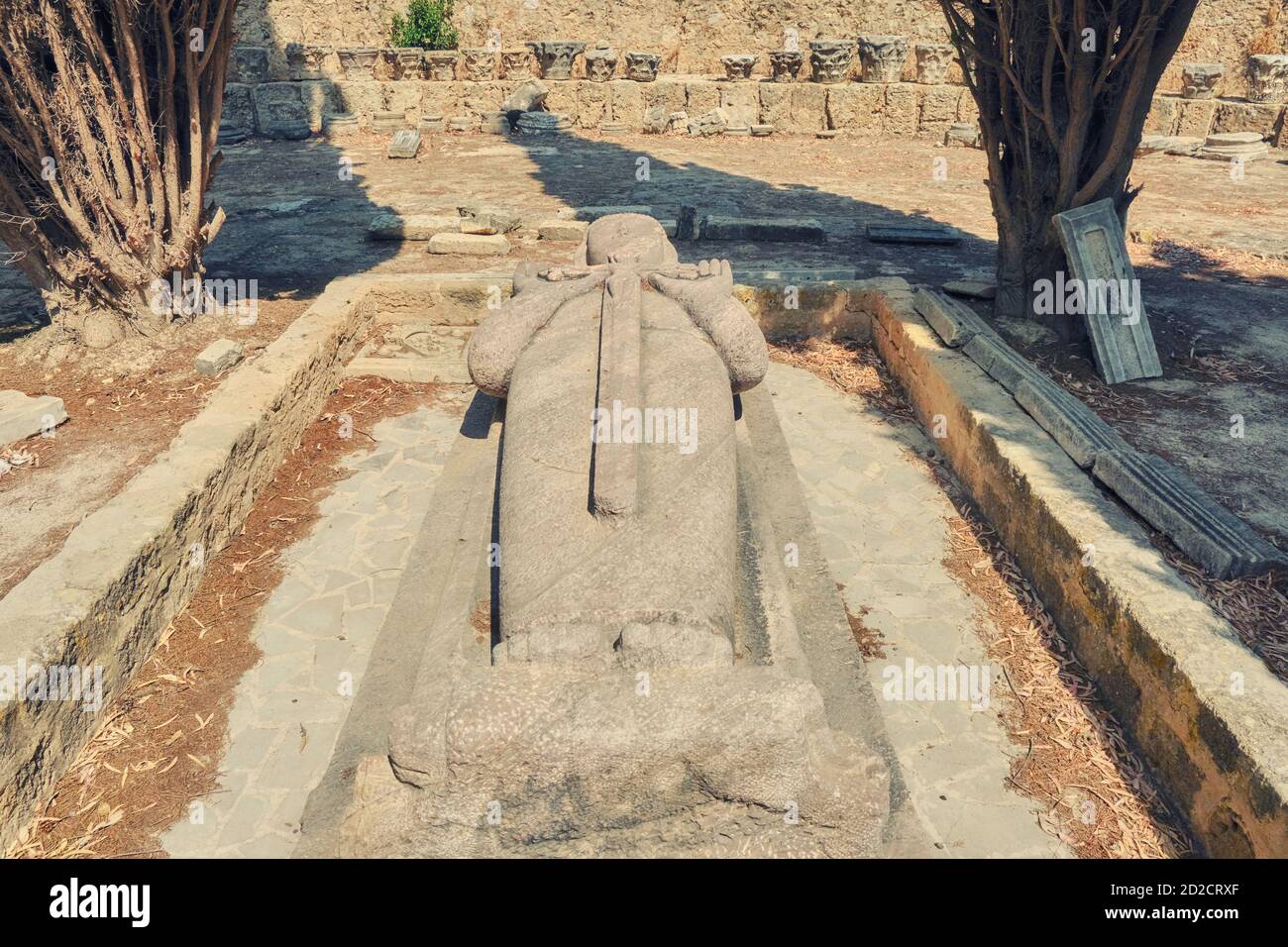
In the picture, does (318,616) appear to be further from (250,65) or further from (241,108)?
(250,65)

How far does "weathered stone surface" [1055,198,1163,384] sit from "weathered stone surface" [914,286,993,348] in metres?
0.78

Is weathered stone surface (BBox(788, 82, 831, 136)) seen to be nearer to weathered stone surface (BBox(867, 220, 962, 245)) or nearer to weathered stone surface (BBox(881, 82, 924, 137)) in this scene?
weathered stone surface (BBox(881, 82, 924, 137))

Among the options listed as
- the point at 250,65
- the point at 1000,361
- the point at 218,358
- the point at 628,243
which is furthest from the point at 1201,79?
the point at 250,65

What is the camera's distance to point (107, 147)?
6.46m

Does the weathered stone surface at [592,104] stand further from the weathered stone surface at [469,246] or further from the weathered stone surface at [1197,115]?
the weathered stone surface at [1197,115]

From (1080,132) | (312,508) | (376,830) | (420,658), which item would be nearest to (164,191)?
(312,508)

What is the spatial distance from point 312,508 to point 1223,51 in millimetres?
18783

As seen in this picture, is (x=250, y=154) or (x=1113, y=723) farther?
(x=250, y=154)

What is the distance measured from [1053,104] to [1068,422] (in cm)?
302

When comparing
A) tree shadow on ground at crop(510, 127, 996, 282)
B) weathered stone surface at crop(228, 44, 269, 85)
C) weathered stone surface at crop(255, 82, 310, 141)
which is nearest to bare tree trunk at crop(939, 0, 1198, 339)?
tree shadow on ground at crop(510, 127, 996, 282)

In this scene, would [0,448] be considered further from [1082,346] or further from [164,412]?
[1082,346]

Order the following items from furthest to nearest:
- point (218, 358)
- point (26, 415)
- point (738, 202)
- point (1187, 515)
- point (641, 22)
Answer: point (641, 22) < point (738, 202) < point (218, 358) < point (26, 415) < point (1187, 515)

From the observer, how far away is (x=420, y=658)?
372 cm

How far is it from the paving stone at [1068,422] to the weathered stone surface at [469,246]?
578 cm
